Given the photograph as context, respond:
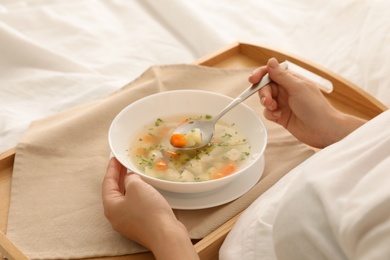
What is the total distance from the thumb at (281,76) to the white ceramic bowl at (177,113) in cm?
9

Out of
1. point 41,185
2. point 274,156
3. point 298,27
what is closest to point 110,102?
point 41,185

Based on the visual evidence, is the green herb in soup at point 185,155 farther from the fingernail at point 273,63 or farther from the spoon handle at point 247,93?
the fingernail at point 273,63

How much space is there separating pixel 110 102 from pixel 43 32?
557mm

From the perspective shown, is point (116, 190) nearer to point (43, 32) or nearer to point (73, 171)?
point (73, 171)

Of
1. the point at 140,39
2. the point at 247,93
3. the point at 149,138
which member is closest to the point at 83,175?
the point at 149,138

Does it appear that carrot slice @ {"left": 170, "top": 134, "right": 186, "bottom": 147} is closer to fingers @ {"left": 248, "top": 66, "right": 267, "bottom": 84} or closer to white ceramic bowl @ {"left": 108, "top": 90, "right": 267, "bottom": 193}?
white ceramic bowl @ {"left": 108, "top": 90, "right": 267, "bottom": 193}

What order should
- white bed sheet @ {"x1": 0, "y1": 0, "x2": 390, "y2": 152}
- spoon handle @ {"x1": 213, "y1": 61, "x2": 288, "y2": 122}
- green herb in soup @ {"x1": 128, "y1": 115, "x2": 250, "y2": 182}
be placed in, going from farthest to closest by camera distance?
white bed sheet @ {"x1": 0, "y1": 0, "x2": 390, "y2": 152}
spoon handle @ {"x1": 213, "y1": 61, "x2": 288, "y2": 122}
green herb in soup @ {"x1": 128, "y1": 115, "x2": 250, "y2": 182}

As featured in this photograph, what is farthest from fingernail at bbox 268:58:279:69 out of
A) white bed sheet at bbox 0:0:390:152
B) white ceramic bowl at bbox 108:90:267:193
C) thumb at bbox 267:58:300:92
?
white bed sheet at bbox 0:0:390:152

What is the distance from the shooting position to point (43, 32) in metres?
1.78

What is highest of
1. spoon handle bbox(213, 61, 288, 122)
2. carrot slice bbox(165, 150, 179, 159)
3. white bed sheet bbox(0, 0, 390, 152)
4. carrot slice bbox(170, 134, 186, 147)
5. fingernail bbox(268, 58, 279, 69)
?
fingernail bbox(268, 58, 279, 69)

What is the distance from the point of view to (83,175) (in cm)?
117

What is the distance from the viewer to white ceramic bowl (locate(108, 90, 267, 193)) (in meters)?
1.16

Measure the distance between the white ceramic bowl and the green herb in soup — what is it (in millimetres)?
15

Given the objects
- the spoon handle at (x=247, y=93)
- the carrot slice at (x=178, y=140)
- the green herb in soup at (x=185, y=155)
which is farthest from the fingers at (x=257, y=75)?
the carrot slice at (x=178, y=140)
